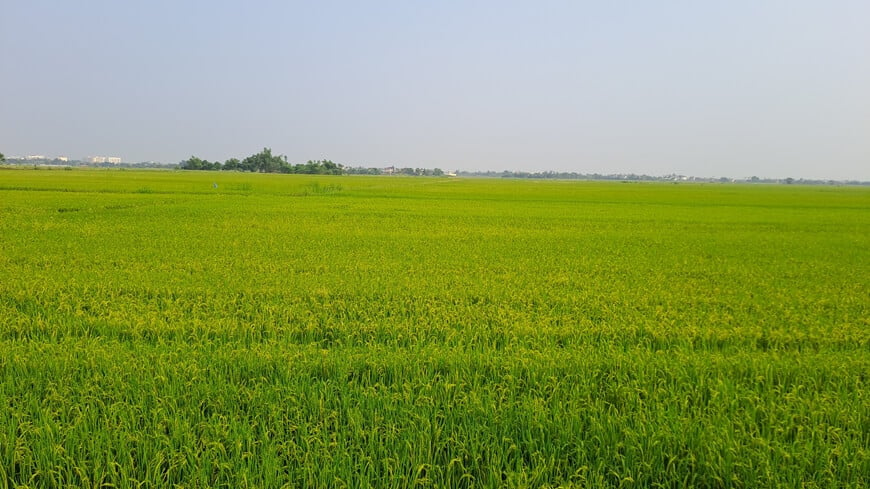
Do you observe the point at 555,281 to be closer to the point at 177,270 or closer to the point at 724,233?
the point at 177,270

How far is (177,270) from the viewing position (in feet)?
27.4

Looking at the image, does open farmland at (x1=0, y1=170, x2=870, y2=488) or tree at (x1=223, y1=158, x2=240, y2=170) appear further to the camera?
tree at (x1=223, y1=158, x2=240, y2=170)

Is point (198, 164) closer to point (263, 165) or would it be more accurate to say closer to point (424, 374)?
point (263, 165)

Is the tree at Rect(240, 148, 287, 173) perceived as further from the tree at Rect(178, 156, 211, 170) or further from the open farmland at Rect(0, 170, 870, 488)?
the open farmland at Rect(0, 170, 870, 488)

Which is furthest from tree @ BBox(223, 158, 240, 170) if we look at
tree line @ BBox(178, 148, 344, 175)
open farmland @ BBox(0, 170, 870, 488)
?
open farmland @ BBox(0, 170, 870, 488)

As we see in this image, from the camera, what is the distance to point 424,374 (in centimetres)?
416

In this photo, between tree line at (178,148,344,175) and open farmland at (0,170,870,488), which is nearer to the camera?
open farmland at (0,170,870,488)

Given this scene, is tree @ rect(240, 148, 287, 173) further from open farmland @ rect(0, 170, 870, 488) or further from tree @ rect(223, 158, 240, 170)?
open farmland @ rect(0, 170, 870, 488)

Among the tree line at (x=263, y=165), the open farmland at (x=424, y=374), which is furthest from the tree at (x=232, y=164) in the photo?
the open farmland at (x=424, y=374)

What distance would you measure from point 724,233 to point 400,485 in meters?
17.7

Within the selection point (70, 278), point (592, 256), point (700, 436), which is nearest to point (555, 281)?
point (592, 256)

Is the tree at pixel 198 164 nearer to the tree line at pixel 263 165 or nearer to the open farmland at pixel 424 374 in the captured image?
the tree line at pixel 263 165

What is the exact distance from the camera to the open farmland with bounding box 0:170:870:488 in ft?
9.67

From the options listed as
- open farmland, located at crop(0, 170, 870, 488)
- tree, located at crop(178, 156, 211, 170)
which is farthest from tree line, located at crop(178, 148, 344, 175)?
open farmland, located at crop(0, 170, 870, 488)
